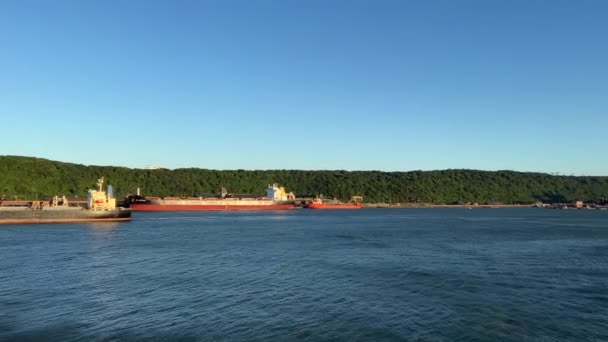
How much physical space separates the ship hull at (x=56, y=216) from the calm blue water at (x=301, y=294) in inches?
2144

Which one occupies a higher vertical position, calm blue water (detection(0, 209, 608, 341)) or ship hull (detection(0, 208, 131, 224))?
ship hull (detection(0, 208, 131, 224))

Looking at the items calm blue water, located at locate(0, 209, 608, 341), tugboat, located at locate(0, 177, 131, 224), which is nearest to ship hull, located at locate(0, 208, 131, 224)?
tugboat, located at locate(0, 177, 131, 224)

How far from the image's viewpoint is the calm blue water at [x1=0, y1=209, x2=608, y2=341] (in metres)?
29.6

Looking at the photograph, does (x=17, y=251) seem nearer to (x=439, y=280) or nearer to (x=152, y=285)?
(x=152, y=285)

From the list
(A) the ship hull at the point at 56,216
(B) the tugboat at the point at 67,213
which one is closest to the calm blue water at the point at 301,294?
(A) the ship hull at the point at 56,216

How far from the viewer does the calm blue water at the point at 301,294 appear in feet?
97.1

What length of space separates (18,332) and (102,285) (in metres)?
13.8

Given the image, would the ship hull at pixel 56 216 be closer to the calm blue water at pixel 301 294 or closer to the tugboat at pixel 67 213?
the tugboat at pixel 67 213

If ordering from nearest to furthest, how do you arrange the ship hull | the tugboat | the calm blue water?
the calm blue water < the ship hull < the tugboat

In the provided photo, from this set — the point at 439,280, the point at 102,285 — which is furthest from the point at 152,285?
the point at 439,280

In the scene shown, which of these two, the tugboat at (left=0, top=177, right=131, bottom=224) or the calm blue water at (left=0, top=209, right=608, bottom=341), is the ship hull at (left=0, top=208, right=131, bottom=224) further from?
the calm blue water at (left=0, top=209, right=608, bottom=341)

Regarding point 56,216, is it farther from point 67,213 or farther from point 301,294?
point 301,294

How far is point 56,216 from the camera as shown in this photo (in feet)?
401

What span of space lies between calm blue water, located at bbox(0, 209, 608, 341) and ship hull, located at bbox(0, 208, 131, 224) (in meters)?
54.5
